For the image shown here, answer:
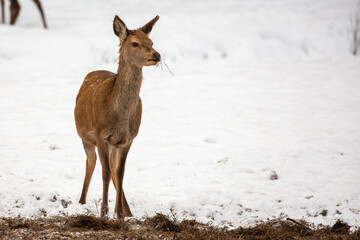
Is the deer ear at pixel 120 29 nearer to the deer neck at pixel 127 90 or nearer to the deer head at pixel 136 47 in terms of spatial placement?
the deer head at pixel 136 47

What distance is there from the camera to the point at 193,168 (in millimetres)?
8328

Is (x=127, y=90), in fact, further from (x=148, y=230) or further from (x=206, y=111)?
(x=206, y=111)

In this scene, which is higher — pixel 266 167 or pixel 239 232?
pixel 239 232

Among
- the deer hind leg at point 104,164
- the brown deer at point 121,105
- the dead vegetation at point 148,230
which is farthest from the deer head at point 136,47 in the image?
the dead vegetation at point 148,230

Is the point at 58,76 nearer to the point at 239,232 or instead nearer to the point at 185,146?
the point at 185,146

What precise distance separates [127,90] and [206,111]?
18.6 ft

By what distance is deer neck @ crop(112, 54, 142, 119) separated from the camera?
6020mm

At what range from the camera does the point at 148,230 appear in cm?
540

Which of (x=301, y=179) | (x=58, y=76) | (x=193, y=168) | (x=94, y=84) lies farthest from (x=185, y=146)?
(x=58, y=76)

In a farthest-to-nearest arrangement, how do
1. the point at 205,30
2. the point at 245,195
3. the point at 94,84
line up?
the point at 205,30 → the point at 245,195 → the point at 94,84

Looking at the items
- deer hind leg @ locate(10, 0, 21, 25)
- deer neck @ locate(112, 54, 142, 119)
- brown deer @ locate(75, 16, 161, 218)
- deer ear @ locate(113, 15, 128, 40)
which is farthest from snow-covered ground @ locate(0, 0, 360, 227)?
deer ear @ locate(113, 15, 128, 40)

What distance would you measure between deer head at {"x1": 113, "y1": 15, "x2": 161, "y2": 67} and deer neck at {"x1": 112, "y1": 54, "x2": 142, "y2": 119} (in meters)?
0.09

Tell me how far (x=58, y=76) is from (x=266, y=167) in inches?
279

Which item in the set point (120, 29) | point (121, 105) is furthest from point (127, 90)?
point (120, 29)
